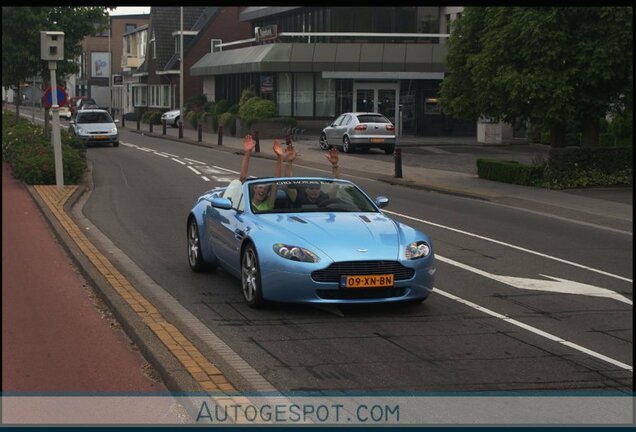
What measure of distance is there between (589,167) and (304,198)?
50.3ft

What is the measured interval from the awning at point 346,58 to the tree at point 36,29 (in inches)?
675

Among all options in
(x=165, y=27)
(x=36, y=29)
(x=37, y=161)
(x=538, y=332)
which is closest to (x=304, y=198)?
(x=538, y=332)

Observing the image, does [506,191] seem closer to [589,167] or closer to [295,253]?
[589,167]

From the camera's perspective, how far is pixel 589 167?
2453cm

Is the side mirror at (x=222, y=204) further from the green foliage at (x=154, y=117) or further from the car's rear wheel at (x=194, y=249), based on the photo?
the green foliage at (x=154, y=117)

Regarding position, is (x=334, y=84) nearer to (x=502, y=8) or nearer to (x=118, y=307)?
(x=502, y=8)

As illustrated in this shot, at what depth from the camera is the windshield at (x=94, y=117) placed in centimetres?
4372

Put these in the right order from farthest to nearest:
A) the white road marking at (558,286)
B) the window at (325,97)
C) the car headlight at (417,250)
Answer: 1. the window at (325,97)
2. the white road marking at (558,286)
3. the car headlight at (417,250)

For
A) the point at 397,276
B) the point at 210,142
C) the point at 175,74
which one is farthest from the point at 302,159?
the point at 175,74

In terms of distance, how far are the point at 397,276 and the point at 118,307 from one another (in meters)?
2.70

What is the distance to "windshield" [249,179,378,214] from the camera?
10766 millimetres

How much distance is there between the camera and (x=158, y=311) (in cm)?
934

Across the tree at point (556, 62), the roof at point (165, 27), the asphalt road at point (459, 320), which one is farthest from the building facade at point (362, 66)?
the asphalt road at point (459, 320)

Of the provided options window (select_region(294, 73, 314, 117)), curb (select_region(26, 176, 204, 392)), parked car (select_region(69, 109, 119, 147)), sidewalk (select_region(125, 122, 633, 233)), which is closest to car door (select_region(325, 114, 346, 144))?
sidewalk (select_region(125, 122, 633, 233))
